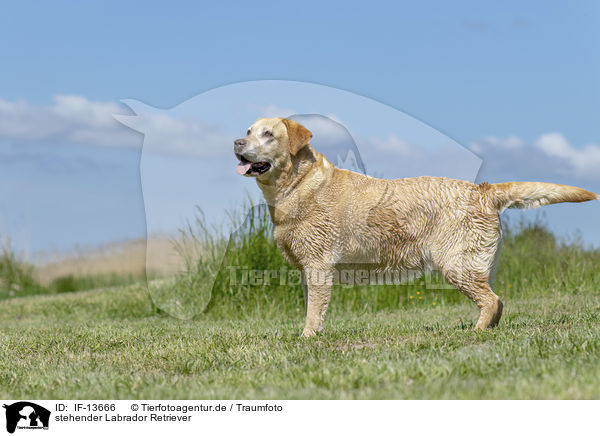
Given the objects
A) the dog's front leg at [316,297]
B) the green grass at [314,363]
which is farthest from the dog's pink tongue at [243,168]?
the green grass at [314,363]

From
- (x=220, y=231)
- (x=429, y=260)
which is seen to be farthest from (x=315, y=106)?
(x=220, y=231)

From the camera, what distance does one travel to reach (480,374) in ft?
13.2

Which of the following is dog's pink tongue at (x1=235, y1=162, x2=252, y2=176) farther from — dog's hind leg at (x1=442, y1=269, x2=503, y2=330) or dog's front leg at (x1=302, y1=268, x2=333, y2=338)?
dog's hind leg at (x1=442, y1=269, x2=503, y2=330)

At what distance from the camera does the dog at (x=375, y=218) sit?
19.4 feet

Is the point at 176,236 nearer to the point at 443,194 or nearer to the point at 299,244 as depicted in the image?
the point at 299,244

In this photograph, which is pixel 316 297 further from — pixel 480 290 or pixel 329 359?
pixel 480 290

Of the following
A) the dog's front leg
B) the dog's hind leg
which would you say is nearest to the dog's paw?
the dog's front leg

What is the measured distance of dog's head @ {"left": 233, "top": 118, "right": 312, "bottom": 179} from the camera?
5.73 meters

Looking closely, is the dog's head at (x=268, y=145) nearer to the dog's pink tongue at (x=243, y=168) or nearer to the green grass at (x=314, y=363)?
the dog's pink tongue at (x=243, y=168)
